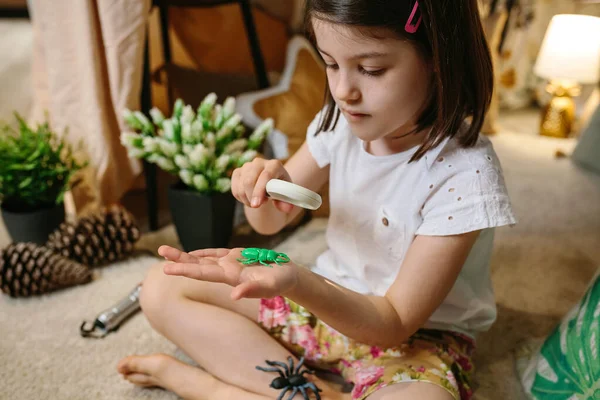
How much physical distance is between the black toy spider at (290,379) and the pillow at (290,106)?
0.53 meters

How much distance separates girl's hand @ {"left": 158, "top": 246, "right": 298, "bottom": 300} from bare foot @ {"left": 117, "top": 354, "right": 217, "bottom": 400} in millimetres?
271

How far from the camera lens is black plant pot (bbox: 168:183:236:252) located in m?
1.07

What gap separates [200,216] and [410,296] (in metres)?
0.56

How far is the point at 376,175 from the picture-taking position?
741mm

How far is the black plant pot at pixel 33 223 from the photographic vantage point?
1.08 m

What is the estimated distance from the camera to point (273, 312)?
0.79 m

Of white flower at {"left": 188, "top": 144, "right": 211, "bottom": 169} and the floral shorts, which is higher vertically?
white flower at {"left": 188, "top": 144, "right": 211, "bottom": 169}

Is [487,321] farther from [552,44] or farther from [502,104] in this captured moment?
[502,104]

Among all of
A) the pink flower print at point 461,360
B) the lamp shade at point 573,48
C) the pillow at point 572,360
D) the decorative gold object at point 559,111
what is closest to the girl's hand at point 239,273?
the pink flower print at point 461,360

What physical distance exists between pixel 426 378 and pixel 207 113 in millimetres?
667

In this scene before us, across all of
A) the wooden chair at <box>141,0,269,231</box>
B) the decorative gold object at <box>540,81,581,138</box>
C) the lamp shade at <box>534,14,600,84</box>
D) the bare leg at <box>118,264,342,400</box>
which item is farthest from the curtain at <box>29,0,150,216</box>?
the decorative gold object at <box>540,81,581,138</box>

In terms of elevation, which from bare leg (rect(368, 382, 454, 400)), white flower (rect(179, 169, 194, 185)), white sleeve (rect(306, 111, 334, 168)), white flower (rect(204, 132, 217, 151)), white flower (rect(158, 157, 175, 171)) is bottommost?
bare leg (rect(368, 382, 454, 400))

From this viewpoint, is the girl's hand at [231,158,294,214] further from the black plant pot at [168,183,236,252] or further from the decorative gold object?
the decorative gold object

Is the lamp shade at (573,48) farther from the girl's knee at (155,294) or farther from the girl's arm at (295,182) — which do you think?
the girl's knee at (155,294)
